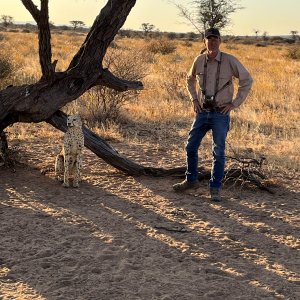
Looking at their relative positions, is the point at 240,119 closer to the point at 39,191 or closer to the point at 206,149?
the point at 206,149

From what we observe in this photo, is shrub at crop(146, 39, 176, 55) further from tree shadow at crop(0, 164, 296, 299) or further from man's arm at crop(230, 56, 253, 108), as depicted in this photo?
man's arm at crop(230, 56, 253, 108)

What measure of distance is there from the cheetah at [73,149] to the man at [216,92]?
136 cm

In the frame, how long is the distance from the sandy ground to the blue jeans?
37 centimetres

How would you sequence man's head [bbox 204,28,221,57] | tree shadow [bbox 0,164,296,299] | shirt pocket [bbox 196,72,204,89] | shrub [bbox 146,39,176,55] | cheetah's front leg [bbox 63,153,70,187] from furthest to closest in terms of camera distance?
shrub [bbox 146,39,176,55] → cheetah's front leg [bbox 63,153,70,187] → shirt pocket [bbox 196,72,204,89] → man's head [bbox 204,28,221,57] → tree shadow [bbox 0,164,296,299]

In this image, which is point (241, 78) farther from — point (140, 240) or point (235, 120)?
point (235, 120)

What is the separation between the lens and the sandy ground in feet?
12.9

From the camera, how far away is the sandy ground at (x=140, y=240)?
3.93 m

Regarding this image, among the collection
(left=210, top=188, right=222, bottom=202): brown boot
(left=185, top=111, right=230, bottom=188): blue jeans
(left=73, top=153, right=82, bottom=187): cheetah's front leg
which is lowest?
(left=210, top=188, right=222, bottom=202): brown boot

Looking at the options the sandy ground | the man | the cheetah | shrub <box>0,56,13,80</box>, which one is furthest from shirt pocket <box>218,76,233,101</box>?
shrub <box>0,56,13,80</box>

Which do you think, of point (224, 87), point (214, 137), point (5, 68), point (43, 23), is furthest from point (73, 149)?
point (5, 68)

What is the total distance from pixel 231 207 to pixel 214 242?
106 centimetres

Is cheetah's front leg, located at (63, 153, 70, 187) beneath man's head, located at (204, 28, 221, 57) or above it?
beneath

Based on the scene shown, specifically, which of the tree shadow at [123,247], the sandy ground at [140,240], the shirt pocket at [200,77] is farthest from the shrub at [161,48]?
the shirt pocket at [200,77]

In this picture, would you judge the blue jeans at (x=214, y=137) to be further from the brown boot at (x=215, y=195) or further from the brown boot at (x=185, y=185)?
the brown boot at (x=185, y=185)
